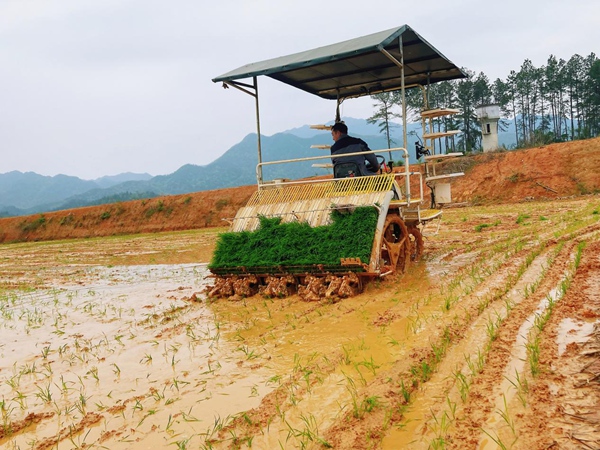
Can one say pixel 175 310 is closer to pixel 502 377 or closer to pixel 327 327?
pixel 327 327

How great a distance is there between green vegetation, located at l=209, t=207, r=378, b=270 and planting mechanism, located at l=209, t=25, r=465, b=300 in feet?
0.05

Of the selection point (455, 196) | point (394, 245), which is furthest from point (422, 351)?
point (455, 196)

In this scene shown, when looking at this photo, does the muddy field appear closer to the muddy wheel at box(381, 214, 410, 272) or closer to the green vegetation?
the muddy wheel at box(381, 214, 410, 272)

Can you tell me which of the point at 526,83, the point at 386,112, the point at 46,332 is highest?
the point at 526,83

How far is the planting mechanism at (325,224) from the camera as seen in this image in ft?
22.0

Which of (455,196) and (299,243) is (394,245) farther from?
(455,196)

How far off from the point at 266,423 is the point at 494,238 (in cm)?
1003

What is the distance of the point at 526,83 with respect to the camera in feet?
185

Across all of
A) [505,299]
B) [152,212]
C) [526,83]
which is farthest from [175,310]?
[526,83]

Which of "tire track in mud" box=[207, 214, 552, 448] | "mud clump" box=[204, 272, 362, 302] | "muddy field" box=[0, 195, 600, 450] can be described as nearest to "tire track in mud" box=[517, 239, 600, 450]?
"muddy field" box=[0, 195, 600, 450]

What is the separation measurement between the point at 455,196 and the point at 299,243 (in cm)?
2455

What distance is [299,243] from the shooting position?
7.03 metres

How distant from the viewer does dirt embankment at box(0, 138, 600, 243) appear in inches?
1067

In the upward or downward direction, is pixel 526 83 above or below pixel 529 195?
above
